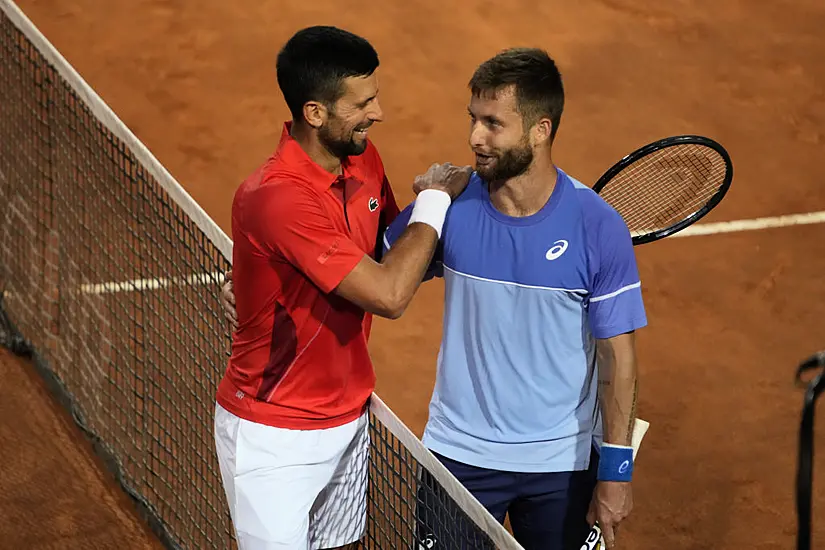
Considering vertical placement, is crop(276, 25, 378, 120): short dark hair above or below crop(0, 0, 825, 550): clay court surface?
above

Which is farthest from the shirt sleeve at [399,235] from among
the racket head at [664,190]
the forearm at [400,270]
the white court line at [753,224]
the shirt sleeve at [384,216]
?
the white court line at [753,224]

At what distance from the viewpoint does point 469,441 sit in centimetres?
400

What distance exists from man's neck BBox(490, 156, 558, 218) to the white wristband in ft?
0.57

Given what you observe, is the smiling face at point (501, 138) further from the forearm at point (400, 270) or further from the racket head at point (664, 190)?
the racket head at point (664, 190)

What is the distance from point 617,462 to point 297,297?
1135 millimetres

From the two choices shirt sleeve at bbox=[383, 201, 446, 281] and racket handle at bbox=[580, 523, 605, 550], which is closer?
racket handle at bbox=[580, 523, 605, 550]

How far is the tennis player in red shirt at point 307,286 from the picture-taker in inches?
150

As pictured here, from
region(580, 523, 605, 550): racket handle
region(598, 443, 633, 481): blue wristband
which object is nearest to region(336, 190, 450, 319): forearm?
region(598, 443, 633, 481): blue wristband

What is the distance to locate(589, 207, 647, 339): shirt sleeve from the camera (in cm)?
379

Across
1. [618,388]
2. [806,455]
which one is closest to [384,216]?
[618,388]

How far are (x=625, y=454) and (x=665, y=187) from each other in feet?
4.24

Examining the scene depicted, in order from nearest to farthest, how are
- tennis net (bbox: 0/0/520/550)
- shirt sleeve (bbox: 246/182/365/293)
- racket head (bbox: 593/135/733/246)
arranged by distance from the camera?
shirt sleeve (bbox: 246/182/365/293) → racket head (bbox: 593/135/733/246) → tennis net (bbox: 0/0/520/550)

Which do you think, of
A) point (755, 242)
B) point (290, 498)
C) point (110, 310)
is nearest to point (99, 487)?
point (110, 310)

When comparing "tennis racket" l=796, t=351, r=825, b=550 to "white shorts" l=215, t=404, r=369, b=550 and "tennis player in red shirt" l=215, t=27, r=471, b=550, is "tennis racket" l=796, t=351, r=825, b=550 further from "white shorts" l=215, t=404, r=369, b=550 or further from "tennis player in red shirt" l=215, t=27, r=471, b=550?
"white shorts" l=215, t=404, r=369, b=550
